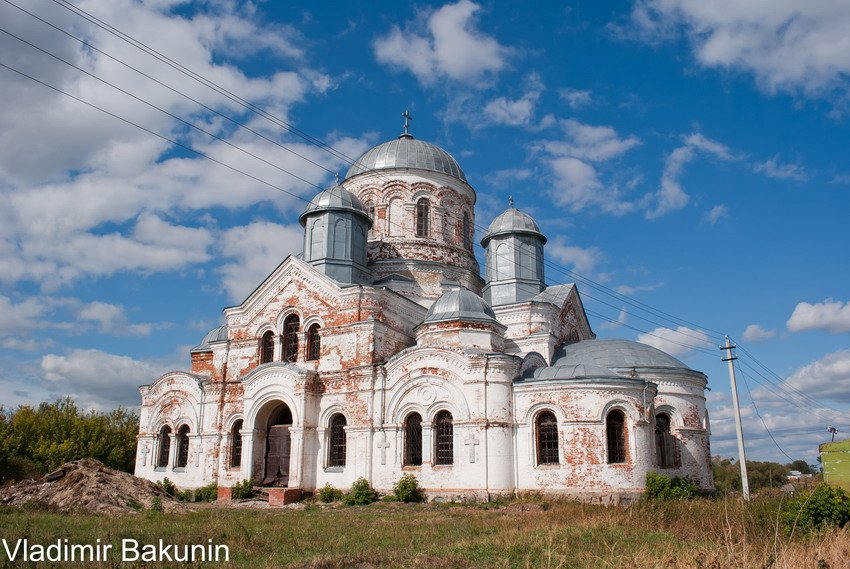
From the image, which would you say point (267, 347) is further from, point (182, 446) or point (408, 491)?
point (408, 491)

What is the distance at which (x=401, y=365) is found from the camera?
861 inches

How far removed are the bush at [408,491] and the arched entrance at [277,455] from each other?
15.2ft

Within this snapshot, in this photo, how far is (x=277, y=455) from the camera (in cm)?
2362

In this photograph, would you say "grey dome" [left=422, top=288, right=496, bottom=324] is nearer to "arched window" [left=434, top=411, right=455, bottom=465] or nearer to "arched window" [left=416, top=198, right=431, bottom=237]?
"arched window" [left=434, top=411, right=455, bottom=465]

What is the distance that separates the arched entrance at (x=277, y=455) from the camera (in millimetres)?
23359

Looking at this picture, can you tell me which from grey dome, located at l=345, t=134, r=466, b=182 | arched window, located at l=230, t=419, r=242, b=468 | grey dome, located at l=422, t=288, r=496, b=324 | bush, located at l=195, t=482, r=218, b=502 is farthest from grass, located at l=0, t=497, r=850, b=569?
grey dome, located at l=345, t=134, r=466, b=182

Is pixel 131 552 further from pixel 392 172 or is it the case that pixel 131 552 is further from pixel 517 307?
pixel 392 172

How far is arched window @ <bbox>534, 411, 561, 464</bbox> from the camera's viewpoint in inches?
798

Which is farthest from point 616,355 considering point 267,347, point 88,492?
point 88,492

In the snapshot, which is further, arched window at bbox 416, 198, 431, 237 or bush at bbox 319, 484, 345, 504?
arched window at bbox 416, 198, 431, 237

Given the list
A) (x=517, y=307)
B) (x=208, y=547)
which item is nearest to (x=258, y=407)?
(x=517, y=307)

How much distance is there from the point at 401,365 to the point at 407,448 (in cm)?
263

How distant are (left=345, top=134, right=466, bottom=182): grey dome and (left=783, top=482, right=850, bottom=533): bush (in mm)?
21117

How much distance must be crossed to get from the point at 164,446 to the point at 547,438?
15290mm
